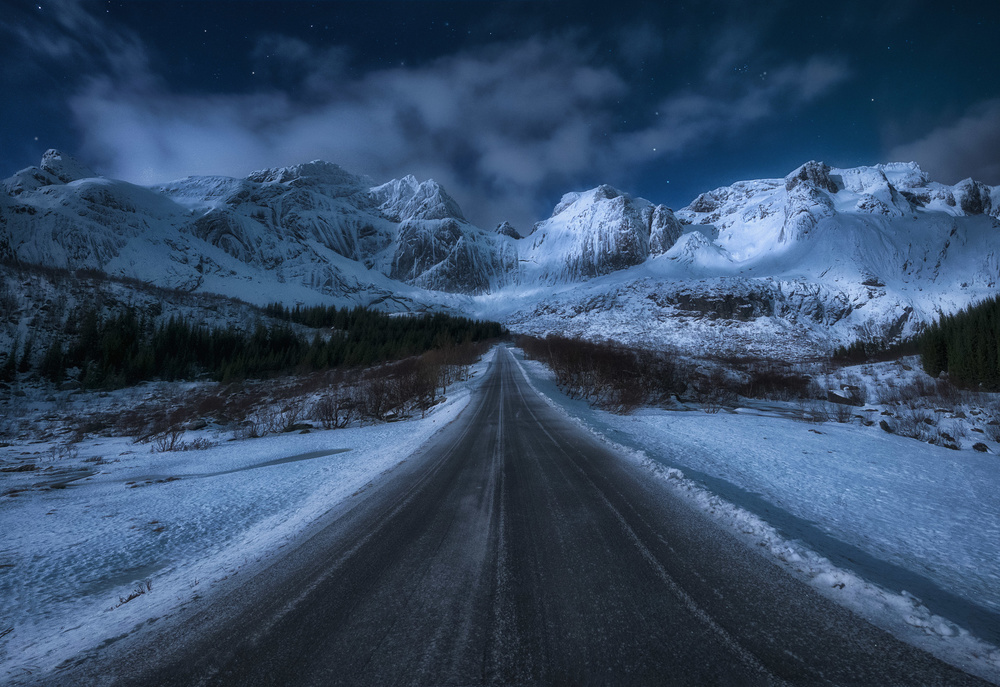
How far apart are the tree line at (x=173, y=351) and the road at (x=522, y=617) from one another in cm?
4391

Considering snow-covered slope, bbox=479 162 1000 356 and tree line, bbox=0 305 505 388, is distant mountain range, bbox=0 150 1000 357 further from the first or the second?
tree line, bbox=0 305 505 388

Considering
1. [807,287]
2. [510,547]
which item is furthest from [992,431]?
[807,287]

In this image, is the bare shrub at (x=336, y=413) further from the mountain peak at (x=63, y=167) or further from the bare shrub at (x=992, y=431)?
the mountain peak at (x=63, y=167)

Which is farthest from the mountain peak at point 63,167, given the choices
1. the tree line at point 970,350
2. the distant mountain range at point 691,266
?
the tree line at point 970,350

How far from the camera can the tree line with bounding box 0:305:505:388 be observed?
1281 inches

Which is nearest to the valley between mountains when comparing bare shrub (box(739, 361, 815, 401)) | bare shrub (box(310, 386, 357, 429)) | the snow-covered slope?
bare shrub (box(310, 386, 357, 429))

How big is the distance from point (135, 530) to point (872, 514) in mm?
9529

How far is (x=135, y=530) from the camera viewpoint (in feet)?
14.7

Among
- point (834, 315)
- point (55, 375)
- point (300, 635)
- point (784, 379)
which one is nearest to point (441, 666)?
point (300, 635)

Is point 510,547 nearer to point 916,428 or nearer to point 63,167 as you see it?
point 916,428

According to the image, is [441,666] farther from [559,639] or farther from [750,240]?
[750,240]

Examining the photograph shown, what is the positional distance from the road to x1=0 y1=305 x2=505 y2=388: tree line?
144 ft

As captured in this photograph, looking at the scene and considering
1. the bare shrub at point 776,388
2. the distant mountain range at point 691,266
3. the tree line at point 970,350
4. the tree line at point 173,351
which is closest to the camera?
the bare shrub at point 776,388

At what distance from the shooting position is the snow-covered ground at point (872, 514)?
8.66 ft
